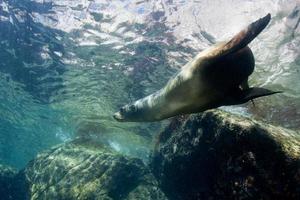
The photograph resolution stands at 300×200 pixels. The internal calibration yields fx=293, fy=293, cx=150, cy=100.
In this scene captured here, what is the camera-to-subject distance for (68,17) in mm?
11703

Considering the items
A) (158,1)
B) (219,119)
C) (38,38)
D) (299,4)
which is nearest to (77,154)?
(38,38)

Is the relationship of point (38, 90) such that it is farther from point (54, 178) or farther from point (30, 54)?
point (54, 178)

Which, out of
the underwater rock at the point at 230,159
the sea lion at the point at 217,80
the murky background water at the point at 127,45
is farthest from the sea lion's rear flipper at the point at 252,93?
the murky background water at the point at 127,45

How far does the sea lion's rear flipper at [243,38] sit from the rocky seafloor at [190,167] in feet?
8.22

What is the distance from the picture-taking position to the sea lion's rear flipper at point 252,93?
4000mm

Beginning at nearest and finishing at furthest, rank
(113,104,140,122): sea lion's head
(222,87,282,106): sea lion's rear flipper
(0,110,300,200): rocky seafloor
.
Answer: (222,87,282,106): sea lion's rear flipper, (0,110,300,200): rocky seafloor, (113,104,140,122): sea lion's head

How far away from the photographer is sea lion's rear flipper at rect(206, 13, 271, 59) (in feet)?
11.3

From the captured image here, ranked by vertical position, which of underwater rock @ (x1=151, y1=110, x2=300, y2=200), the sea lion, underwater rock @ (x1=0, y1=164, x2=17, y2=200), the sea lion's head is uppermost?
the sea lion

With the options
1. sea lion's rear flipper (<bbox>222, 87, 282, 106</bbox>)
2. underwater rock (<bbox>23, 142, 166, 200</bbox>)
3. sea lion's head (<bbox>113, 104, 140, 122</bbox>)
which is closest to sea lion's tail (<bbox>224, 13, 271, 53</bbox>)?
sea lion's rear flipper (<bbox>222, 87, 282, 106</bbox>)

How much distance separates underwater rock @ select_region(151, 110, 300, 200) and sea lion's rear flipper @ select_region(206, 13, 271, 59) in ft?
8.22

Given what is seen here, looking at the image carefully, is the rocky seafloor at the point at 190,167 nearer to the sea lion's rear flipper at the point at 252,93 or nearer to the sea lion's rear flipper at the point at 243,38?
the sea lion's rear flipper at the point at 252,93

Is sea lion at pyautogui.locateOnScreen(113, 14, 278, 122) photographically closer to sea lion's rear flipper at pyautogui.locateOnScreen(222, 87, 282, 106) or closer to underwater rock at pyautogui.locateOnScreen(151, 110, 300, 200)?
sea lion's rear flipper at pyautogui.locateOnScreen(222, 87, 282, 106)

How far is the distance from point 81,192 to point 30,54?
26.8 feet

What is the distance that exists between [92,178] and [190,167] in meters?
5.16
